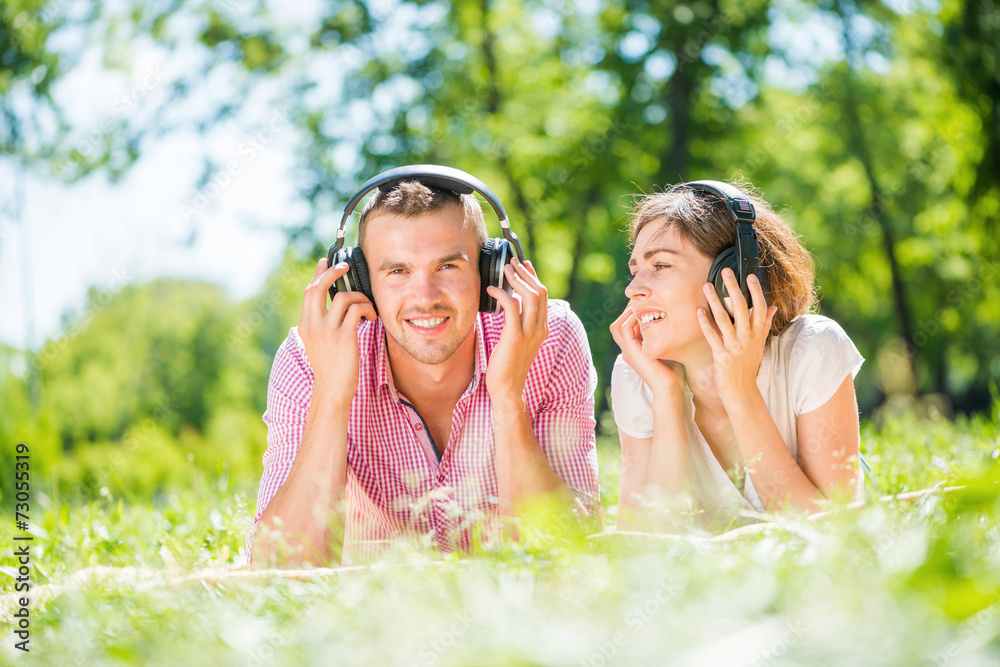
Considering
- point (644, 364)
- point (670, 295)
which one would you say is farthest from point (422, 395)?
point (670, 295)

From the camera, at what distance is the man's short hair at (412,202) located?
3146mm

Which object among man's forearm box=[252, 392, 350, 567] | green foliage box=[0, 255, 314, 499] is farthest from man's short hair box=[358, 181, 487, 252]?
green foliage box=[0, 255, 314, 499]

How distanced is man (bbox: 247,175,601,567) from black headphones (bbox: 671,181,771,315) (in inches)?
27.1

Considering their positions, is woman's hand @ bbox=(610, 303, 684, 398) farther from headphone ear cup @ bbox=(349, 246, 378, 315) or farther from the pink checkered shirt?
headphone ear cup @ bbox=(349, 246, 378, 315)

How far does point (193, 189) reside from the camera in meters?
13.2

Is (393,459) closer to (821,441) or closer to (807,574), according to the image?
(821,441)

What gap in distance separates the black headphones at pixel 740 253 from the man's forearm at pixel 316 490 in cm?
152

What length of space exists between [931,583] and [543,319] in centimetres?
200

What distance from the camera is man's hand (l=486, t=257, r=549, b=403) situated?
292cm

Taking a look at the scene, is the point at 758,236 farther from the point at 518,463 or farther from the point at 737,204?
the point at 518,463

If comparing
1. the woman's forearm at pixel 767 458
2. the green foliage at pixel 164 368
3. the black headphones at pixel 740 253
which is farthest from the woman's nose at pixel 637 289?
the green foliage at pixel 164 368

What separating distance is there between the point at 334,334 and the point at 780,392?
179 cm

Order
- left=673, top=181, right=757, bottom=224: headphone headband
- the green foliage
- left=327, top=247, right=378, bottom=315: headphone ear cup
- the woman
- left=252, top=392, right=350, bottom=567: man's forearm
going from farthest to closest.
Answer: the green foliage, left=327, top=247, right=378, bottom=315: headphone ear cup, left=673, top=181, right=757, bottom=224: headphone headband, the woman, left=252, top=392, right=350, bottom=567: man's forearm

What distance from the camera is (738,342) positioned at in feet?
9.48
